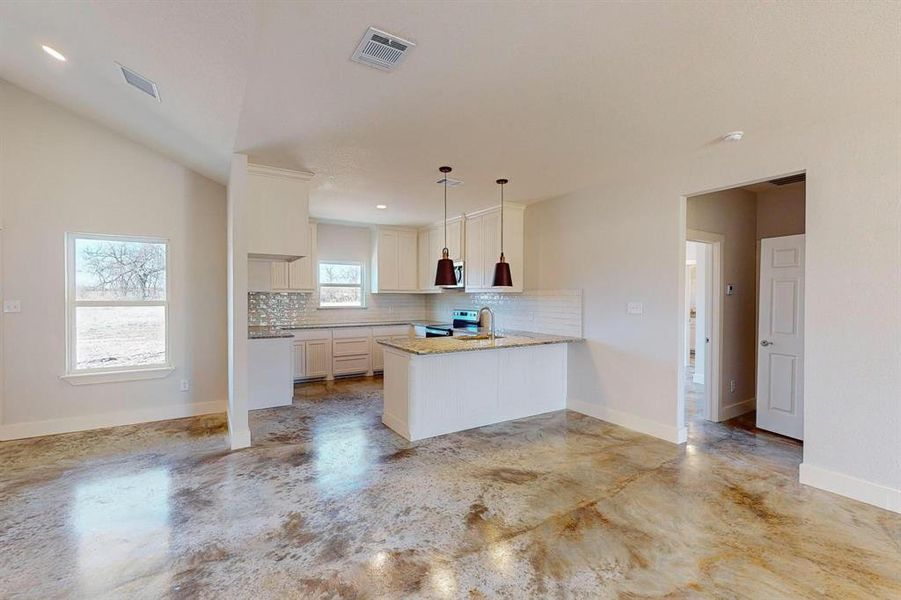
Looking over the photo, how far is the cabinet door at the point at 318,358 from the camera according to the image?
6.03 metres

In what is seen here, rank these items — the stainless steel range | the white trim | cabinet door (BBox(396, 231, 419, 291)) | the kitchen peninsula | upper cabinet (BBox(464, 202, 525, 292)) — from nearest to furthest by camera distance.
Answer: the white trim, the kitchen peninsula, upper cabinet (BBox(464, 202, 525, 292)), the stainless steel range, cabinet door (BBox(396, 231, 419, 291))

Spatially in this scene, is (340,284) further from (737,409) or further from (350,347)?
(737,409)

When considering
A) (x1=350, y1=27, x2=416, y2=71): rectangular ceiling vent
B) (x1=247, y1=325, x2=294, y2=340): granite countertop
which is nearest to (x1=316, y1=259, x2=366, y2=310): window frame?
(x1=247, y1=325, x2=294, y2=340): granite countertop

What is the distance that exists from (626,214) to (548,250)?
1083 millimetres

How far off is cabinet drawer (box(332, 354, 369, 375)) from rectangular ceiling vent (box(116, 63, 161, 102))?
4.10 metres

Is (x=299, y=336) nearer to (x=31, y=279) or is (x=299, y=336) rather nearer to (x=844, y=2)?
(x=31, y=279)

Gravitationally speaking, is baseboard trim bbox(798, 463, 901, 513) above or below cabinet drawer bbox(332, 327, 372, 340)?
below

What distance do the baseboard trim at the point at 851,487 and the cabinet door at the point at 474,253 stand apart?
3584 millimetres

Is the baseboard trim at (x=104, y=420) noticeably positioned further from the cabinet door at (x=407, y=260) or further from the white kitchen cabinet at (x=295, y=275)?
the cabinet door at (x=407, y=260)

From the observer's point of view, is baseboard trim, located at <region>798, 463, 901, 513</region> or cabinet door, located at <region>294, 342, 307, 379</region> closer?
baseboard trim, located at <region>798, 463, 901, 513</region>

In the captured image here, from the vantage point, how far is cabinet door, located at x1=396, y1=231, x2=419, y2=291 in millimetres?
6953

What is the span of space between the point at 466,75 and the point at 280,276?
14.6ft

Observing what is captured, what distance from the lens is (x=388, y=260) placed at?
6.84 metres

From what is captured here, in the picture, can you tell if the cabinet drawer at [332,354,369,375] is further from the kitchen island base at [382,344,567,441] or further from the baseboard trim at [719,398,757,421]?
the baseboard trim at [719,398,757,421]
